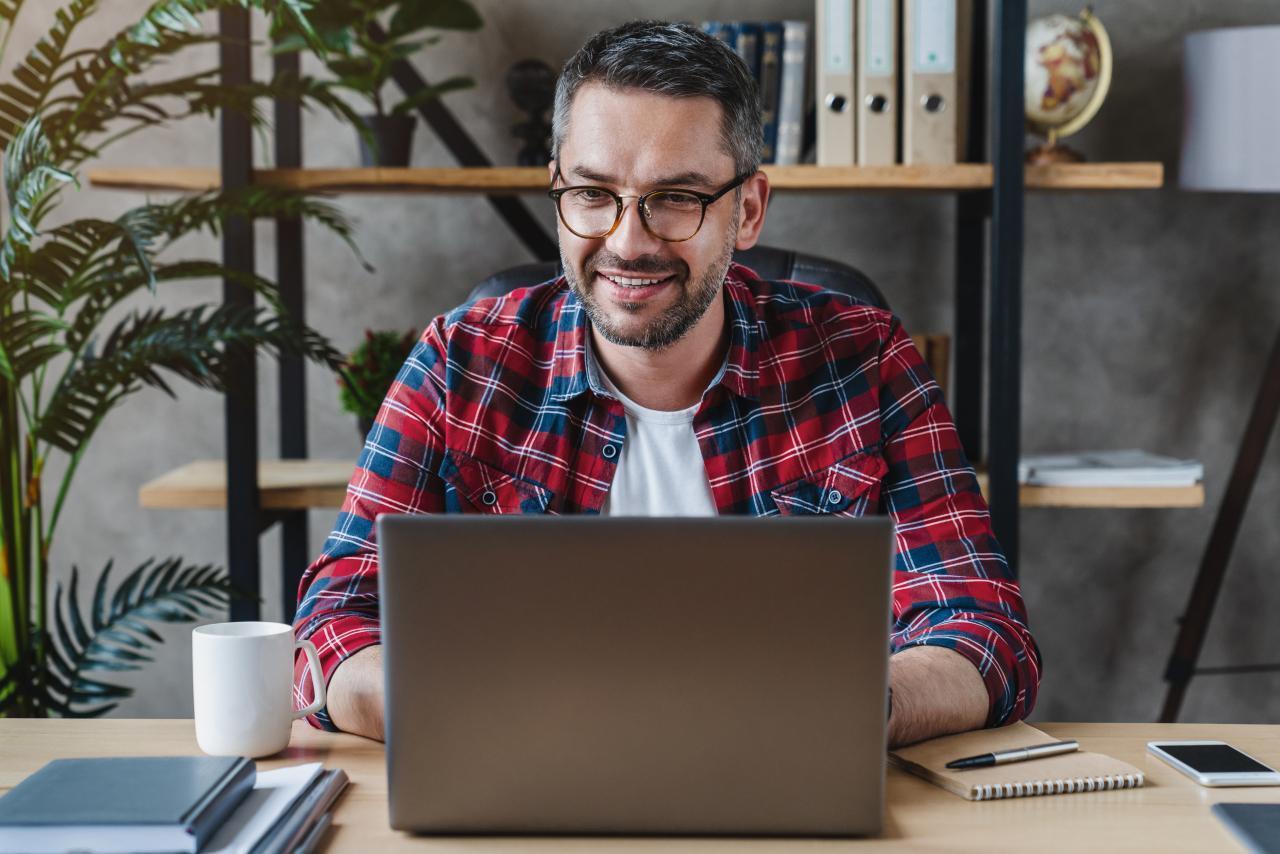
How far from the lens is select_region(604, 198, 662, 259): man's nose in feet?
4.15

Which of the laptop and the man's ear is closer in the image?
the laptop

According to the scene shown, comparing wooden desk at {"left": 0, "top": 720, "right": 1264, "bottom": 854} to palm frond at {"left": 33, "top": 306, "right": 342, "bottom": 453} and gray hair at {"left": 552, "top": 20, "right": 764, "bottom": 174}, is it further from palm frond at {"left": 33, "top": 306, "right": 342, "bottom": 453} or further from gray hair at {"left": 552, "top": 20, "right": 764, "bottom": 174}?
palm frond at {"left": 33, "top": 306, "right": 342, "bottom": 453}

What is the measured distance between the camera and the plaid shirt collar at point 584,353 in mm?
1348

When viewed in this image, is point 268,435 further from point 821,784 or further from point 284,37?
point 821,784

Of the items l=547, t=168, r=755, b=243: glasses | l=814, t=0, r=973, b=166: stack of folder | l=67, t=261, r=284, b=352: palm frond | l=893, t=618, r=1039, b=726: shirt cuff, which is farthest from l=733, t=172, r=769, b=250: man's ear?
l=67, t=261, r=284, b=352: palm frond

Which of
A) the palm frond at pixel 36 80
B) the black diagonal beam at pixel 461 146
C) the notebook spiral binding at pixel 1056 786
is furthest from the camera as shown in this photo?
the black diagonal beam at pixel 461 146

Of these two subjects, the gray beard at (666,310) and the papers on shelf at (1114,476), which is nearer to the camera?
the gray beard at (666,310)

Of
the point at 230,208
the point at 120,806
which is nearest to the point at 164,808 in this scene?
the point at 120,806

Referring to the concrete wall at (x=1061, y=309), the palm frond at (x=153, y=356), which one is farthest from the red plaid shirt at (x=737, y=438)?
the concrete wall at (x=1061, y=309)

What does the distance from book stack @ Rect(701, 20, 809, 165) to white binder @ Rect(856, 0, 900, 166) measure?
106 millimetres

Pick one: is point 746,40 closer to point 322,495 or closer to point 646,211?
point 646,211

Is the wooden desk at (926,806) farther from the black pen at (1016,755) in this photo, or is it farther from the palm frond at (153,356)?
the palm frond at (153,356)

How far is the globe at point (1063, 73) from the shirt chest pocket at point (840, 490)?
0.96 m

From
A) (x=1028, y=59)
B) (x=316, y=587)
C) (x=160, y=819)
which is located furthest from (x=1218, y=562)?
(x=160, y=819)
